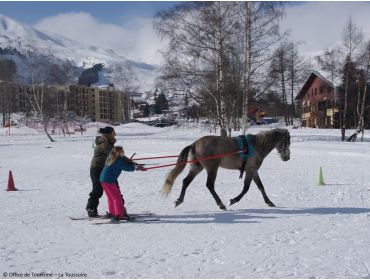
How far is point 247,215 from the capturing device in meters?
7.63

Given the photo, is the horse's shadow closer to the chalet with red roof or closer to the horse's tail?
the horse's tail

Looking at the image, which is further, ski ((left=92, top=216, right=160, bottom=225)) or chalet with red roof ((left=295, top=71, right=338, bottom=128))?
chalet with red roof ((left=295, top=71, right=338, bottom=128))

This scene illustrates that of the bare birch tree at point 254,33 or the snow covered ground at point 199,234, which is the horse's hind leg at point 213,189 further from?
the bare birch tree at point 254,33

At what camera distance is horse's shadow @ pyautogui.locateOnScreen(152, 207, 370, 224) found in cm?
725

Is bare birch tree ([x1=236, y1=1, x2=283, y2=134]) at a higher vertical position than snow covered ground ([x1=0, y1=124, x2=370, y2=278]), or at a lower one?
higher

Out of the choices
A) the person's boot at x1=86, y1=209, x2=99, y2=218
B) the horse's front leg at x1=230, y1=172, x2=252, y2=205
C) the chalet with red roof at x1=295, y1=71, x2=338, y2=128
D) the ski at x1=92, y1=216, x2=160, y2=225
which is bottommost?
the ski at x1=92, y1=216, x2=160, y2=225

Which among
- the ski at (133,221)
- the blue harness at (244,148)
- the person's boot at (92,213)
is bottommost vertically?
the ski at (133,221)

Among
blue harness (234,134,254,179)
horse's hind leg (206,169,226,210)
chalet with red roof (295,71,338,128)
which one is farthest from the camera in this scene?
chalet with red roof (295,71,338,128)

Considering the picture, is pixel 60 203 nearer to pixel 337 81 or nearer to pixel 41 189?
pixel 41 189

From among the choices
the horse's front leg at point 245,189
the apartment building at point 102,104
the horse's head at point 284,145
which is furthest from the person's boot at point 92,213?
the apartment building at point 102,104

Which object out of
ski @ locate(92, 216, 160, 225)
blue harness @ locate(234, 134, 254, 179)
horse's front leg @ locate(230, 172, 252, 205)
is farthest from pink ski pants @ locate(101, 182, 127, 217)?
blue harness @ locate(234, 134, 254, 179)

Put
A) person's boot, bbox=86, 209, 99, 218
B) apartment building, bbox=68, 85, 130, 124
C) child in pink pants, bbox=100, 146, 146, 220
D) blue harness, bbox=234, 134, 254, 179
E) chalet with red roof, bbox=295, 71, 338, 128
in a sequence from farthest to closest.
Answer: apartment building, bbox=68, 85, 130, 124
chalet with red roof, bbox=295, 71, 338, 128
blue harness, bbox=234, 134, 254, 179
person's boot, bbox=86, 209, 99, 218
child in pink pants, bbox=100, 146, 146, 220

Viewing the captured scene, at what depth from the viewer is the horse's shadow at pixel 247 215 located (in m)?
7.25

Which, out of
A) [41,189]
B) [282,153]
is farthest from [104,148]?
[41,189]
